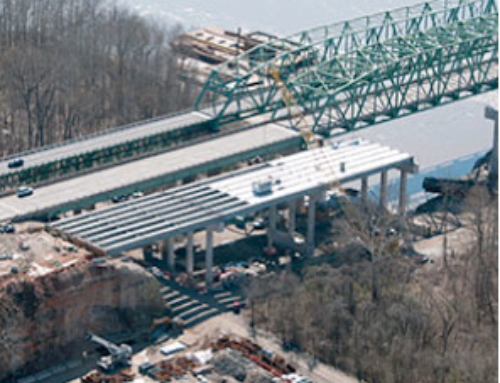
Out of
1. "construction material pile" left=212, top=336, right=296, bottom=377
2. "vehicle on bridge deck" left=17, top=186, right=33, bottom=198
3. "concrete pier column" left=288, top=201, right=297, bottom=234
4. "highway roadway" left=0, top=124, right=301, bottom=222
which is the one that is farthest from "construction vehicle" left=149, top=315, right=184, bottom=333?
"concrete pier column" left=288, top=201, right=297, bottom=234

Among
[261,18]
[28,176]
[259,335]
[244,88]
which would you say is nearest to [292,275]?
[259,335]

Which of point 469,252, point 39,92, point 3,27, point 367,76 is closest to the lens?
point 469,252

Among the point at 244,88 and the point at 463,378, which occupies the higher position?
the point at 244,88

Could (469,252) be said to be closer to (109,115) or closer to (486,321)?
(486,321)

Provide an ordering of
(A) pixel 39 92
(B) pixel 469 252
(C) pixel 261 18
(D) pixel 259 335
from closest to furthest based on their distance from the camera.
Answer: (D) pixel 259 335, (B) pixel 469 252, (A) pixel 39 92, (C) pixel 261 18

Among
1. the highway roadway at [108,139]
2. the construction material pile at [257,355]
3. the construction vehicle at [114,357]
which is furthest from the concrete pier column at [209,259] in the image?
the highway roadway at [108,139]

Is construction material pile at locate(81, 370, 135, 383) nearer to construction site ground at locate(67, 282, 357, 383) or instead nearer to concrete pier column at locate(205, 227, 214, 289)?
construction site ground at locate(67, 282, 357, 383)

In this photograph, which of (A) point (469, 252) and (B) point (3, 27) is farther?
(B) point (3, 27)

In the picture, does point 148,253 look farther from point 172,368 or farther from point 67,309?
point 172,368
